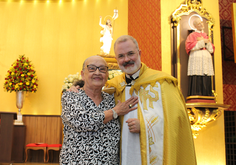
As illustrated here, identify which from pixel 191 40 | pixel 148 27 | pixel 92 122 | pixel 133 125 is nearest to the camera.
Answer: pixel 92 122

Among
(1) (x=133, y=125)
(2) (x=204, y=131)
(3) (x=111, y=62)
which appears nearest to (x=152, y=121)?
(1) (x=133, y=125)

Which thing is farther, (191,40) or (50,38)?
(50,38)

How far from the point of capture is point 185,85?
5590mm

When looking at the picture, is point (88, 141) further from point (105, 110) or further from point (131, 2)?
point (131, 2)

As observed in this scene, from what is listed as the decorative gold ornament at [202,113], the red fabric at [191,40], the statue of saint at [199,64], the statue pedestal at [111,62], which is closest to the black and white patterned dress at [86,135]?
the statue pedestal at [111,62]

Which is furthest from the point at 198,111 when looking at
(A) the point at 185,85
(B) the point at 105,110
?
(B) the point at 105,110

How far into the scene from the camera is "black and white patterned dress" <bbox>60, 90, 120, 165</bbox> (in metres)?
1.95

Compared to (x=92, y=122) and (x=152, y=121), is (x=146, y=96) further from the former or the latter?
(x=92, y=122)

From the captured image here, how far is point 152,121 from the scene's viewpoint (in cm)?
214

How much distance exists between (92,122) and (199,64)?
3950mm

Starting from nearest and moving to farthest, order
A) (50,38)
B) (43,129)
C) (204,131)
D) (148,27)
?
(204,131) → (148,27) → (43,129) → (50,38)

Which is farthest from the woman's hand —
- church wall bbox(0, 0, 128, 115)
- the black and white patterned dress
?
church wall bbox(0, 0, 128, 115)

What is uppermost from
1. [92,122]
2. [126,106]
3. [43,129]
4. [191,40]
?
[191,40]

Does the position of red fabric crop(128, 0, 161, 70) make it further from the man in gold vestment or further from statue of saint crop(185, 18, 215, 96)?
the man in gold vestment
